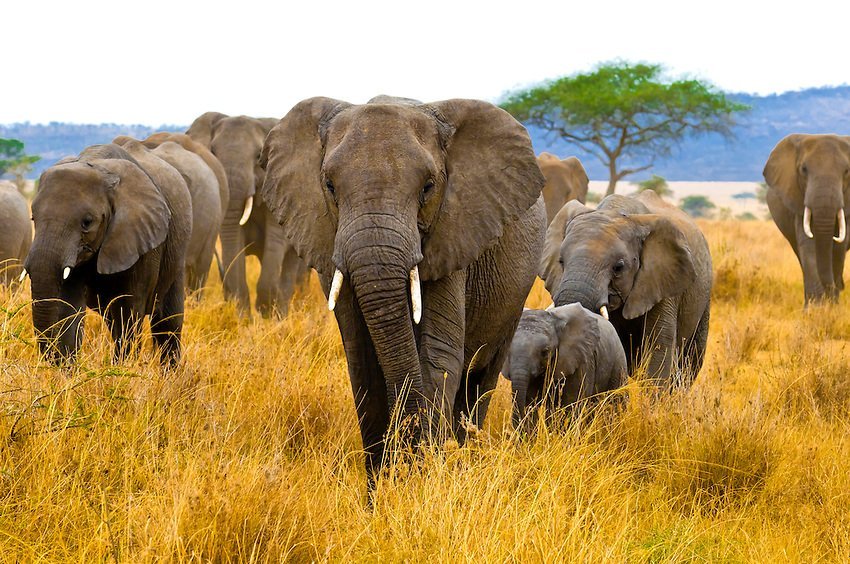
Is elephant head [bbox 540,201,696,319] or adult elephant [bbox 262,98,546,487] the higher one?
adult elephant [bbox 262,98,546,487]

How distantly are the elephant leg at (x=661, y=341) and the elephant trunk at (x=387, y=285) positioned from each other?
283 cm

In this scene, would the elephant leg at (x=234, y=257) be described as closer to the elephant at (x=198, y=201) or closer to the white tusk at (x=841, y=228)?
the elephant at (x=198, y=201)

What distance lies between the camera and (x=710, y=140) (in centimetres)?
17050

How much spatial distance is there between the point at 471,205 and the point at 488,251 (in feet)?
1.73

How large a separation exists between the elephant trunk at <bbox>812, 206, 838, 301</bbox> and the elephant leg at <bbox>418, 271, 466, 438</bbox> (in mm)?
8925

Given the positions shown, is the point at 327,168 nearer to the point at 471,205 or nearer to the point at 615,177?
the point at 471,205

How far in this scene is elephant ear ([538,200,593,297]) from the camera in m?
7.34

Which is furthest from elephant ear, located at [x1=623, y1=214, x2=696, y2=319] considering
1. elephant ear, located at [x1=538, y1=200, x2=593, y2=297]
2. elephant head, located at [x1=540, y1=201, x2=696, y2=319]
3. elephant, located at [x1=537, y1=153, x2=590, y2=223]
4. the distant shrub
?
the distant shrub

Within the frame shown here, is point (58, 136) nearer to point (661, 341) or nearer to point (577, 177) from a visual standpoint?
point (577, 177)

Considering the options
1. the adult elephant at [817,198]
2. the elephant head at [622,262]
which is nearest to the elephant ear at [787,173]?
the adult elephant at [817,198]

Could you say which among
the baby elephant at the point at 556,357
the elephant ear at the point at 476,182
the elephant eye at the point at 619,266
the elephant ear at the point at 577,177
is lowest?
the elephant ear at the point at 577,177

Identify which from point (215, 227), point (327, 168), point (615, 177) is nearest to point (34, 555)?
point (327, 168)

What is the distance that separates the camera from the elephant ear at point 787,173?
13344 millimetres

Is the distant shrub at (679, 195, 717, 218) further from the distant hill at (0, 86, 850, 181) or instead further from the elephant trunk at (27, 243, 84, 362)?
the elephant trunk at (27, 243, 84, 362)
